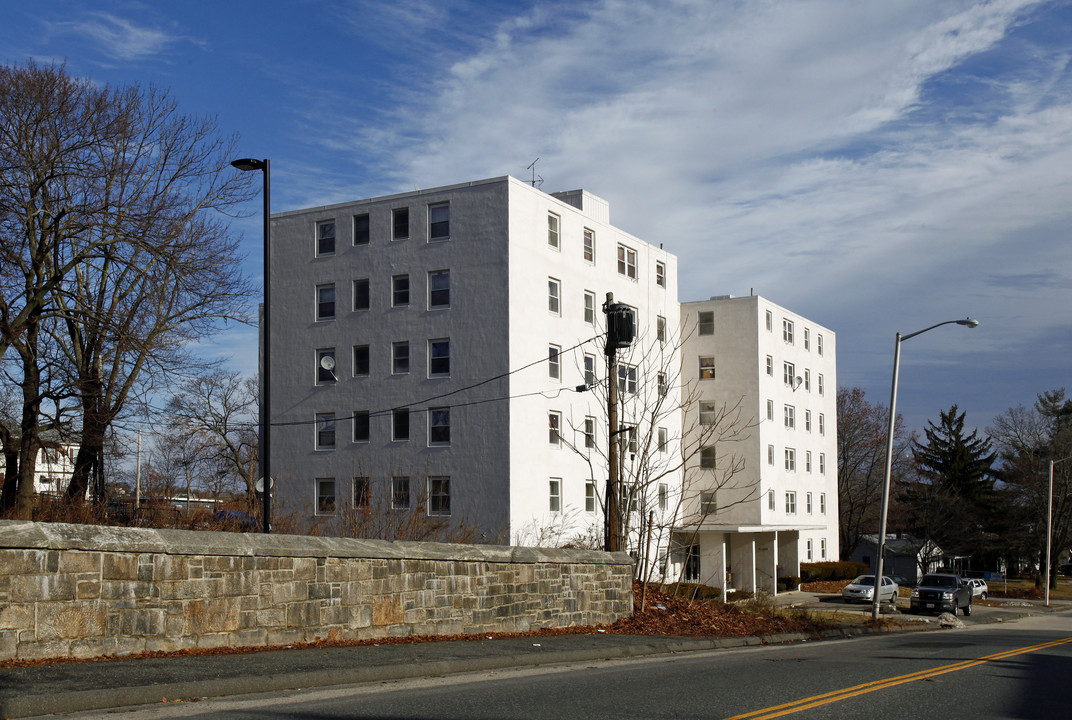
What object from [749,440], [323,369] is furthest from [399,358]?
[749,440]

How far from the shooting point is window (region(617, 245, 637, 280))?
47375mm

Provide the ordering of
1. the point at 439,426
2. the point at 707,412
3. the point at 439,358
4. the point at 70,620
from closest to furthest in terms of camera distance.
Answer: the point at 70,620 < the point at 439,426 < the point at 439,358 < the point at 707,412

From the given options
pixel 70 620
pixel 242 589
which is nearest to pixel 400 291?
pixel 242 589

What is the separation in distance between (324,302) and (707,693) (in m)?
35.1

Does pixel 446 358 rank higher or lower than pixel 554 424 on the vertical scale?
higher

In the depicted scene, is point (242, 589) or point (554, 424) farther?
point (554, 424)

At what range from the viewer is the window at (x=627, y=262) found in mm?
47375

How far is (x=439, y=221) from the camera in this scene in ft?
136

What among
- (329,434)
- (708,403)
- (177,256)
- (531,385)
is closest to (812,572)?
(708,403)

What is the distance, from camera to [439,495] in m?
40.0

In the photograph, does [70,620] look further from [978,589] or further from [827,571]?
[827,571]

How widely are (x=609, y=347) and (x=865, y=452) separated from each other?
66658 mm

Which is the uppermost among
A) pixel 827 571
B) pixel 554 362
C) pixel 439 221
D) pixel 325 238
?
A: pixel 439 221

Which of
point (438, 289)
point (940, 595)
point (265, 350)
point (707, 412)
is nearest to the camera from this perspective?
point (265, 350)
